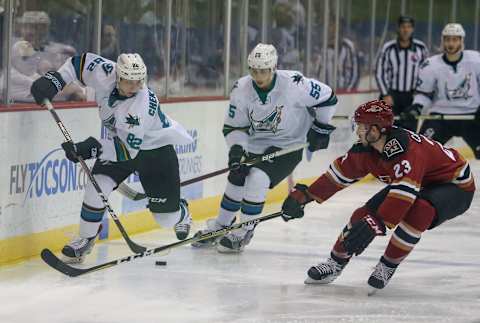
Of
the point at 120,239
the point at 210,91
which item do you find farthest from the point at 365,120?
the point at 210,91

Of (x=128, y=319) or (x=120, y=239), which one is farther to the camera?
(x=120, y=239)

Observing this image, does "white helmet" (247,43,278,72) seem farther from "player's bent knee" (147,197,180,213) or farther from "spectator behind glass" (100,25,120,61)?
"spectator behind glass" (100,25,120,61)

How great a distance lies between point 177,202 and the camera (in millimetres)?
6609

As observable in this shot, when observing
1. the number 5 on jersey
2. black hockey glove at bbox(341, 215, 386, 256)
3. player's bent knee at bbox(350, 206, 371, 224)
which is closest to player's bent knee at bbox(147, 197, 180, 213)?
player's bent knee at bbox(350, 206, 371, 224)

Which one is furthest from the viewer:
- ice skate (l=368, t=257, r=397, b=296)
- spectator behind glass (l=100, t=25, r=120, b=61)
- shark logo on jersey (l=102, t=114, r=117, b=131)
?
spectator behind glass (l=100, t=25, r=120, b=61)

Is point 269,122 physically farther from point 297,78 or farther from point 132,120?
point 132,120

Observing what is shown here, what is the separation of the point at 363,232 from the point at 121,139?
4.62 feet

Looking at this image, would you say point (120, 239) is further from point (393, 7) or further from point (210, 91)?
point (393, 7)

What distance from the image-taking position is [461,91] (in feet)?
31.9

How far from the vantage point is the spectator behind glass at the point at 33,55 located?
664cm

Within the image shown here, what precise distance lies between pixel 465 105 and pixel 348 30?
187 cm

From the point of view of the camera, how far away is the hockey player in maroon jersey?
5.38m

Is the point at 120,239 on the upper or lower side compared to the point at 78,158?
lower

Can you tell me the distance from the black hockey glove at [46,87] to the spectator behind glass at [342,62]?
15.5 feet
